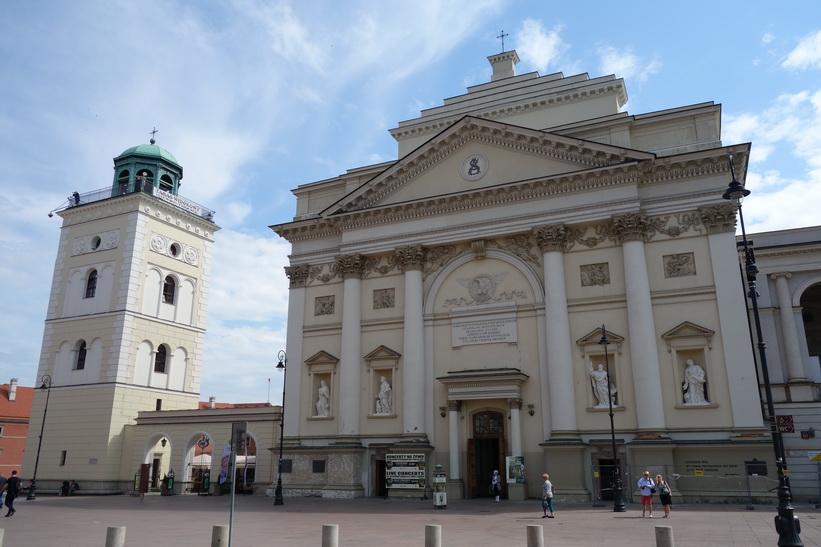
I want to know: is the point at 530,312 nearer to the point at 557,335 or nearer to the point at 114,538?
the point at 557,335

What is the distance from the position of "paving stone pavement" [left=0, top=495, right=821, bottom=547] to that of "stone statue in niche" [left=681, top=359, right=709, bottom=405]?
4341 mm

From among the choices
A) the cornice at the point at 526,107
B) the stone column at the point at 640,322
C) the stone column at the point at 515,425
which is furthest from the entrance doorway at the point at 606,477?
the cornice at the point at 526,107

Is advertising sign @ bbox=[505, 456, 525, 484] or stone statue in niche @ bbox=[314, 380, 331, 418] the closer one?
advertising sign @ bbox=[505, 456, 525, 484]

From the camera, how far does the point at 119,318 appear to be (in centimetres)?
4462

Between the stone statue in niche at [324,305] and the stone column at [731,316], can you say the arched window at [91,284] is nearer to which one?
the stone statue in niche at [324,305]

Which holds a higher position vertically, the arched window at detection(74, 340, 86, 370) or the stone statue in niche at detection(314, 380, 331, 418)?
the arched window at detection(74, 340, 86, 370)

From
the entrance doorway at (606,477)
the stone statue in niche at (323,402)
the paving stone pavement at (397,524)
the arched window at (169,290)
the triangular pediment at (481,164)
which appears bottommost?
the paving stone pavement at (397,524)

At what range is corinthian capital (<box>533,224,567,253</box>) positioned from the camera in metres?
29.5

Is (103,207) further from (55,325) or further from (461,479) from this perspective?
(461,479)

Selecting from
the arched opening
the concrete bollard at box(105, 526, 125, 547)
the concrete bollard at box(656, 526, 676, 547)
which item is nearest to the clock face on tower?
the arched opening

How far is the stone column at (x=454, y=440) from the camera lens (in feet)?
95.0

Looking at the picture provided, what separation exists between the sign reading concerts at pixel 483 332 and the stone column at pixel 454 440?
3.00 meters

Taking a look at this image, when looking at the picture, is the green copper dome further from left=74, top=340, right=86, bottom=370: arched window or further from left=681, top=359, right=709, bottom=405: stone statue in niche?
left=681, top=359, right=709, bottom=405: stone statue in niche

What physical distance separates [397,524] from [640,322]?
45.8ft
